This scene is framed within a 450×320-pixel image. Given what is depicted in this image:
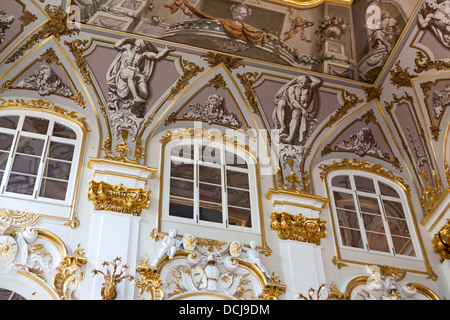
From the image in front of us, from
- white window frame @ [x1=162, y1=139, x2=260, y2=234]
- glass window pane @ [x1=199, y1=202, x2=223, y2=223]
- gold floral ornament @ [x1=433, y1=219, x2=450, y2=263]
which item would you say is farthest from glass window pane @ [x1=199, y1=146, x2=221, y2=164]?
gold floral ornament @ [x1=433, y1=219, x2=450, y2=263]

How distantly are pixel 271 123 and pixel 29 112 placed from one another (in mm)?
4970

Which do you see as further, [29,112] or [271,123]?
[271,123]

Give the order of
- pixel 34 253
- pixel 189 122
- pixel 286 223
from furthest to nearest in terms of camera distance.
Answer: pixel 189 122 → pixel 286 223 → pixel 34 253

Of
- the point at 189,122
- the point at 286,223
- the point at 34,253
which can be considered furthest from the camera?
the point at 189,122

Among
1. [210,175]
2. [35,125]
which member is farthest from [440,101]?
[35,125]

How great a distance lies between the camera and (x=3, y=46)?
39.4 feet

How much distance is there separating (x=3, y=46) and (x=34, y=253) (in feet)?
14.5

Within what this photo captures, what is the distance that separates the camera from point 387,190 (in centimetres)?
1331

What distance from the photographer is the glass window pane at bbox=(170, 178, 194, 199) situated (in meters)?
11.7

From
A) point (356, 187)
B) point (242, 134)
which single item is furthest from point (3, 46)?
point (356, 187)

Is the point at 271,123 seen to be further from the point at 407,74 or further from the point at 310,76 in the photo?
the point at 407,74

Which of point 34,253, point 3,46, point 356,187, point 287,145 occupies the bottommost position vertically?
point 34,253

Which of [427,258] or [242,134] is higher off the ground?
[242,134]

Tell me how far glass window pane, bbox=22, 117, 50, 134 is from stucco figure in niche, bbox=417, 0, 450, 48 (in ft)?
25.1
